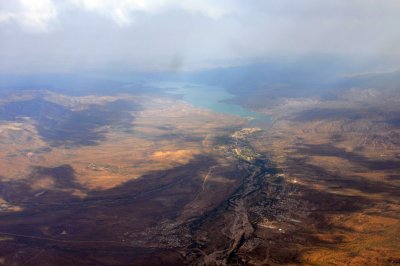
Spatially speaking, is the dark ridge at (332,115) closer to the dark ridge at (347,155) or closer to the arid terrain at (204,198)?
the arid terrain at (204,198)

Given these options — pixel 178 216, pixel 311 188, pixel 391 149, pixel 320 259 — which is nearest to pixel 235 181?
pixel 311 188

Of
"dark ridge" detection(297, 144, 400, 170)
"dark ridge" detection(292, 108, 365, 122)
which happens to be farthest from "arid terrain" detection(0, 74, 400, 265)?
"dark ridge" detection(292, 108, 365, 122)

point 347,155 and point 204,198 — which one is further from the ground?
point 347,155

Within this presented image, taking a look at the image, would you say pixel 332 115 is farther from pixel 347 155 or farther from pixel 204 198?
pixel 204 198

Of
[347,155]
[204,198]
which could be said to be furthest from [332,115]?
[204,198]

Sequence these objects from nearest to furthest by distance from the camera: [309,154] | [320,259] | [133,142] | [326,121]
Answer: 1. [320,259]
2. [309,154]
3. [133,142]
4. [326,121]

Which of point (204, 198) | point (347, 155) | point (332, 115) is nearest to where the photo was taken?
point (204, 198)

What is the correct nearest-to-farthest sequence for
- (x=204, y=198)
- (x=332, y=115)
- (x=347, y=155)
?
(x=204, y=198)
(x=347, y=155)
(x=332, y=115)

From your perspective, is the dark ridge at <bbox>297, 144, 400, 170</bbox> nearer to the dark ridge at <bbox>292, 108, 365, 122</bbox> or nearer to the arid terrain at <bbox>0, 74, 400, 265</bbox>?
the arid terrain at <bbox>0, 74, 400, 265</bbox>

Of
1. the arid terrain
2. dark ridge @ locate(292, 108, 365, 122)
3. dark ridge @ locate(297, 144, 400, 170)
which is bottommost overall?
Answer: the arid terrain

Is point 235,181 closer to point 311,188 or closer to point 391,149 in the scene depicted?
point 311,188

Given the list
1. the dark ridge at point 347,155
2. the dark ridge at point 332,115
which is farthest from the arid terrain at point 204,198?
the dark ridge at point 332,115
